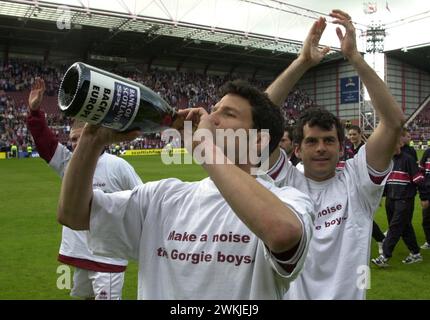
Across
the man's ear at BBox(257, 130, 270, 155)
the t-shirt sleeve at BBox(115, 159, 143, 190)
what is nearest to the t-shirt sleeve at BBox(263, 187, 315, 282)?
the man's ear at BBox(257, 130, 270, 155)

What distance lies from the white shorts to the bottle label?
275 centimetres

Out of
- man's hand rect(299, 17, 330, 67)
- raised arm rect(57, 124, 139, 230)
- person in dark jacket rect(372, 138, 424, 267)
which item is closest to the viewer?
raised arm rect(57, 124, 139, 230)

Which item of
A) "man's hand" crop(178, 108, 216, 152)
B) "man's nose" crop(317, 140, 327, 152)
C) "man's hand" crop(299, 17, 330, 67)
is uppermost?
"man's hand" crop(299, 17, 330, 67)

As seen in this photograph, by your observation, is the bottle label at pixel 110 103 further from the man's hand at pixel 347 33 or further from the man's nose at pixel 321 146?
the man's hand at pixel 347 33

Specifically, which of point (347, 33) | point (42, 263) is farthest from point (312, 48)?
point (42, 263)

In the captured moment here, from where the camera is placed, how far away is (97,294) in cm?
430

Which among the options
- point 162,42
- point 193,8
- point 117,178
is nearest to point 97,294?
point 117,178

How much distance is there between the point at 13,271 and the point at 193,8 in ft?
88.3

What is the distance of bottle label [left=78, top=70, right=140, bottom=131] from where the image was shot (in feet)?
5.68

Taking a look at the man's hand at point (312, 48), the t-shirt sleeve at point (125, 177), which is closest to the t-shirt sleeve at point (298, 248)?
the man's hand at point (312, 48)

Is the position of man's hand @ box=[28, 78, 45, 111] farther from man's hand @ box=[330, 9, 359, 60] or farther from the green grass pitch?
the green grass pitch

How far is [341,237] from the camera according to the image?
9.15ft

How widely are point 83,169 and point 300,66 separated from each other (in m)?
1.77

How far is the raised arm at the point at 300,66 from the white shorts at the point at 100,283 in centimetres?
230
